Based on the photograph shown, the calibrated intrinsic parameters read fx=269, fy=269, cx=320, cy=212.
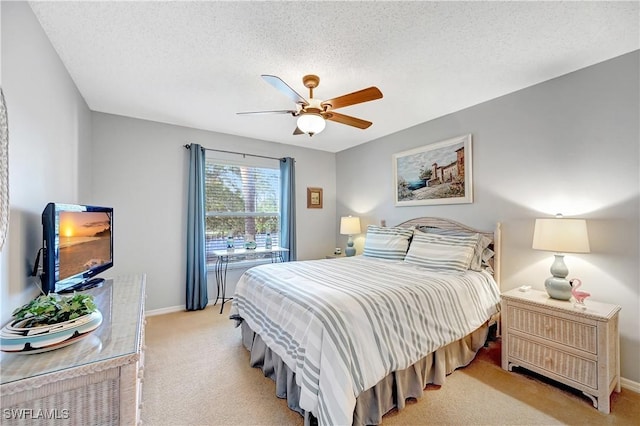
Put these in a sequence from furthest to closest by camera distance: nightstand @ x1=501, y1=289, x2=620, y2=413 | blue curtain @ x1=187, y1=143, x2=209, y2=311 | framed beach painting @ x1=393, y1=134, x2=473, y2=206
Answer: blue curtain @ x1=187, y1=143, x2=209, y2=311
framed beach painting @ x1=393, y1=134, x2=473, y2=206
nightstand @ x1=501, y1=289, x2=620, y2=413

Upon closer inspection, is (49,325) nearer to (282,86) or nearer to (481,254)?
(282,86)

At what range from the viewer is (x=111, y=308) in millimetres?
1605

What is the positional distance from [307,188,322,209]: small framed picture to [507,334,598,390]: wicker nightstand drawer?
3382 millimetres

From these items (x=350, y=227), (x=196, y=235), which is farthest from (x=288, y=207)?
(x=196, y=235)

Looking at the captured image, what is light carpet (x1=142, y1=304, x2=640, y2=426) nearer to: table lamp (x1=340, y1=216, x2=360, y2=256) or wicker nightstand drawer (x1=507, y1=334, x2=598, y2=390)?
wicker nightstand drawer (x1=507, y1=334, x2=598, y2=390)

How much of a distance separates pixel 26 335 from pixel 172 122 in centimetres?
319

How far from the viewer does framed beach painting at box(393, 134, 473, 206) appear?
3135 mm

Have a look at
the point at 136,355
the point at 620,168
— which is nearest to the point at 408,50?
the point at 620,168

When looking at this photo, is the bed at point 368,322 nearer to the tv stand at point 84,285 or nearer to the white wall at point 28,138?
the tv stand at point 84,285

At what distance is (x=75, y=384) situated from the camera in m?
0.97

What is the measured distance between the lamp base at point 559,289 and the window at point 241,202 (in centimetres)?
357

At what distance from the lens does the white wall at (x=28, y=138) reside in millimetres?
1359


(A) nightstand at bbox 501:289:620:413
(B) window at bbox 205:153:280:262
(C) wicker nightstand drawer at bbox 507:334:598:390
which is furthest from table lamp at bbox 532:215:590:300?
(B) window at bbox 205:153:280:262

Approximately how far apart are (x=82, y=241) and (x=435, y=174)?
3.58m
